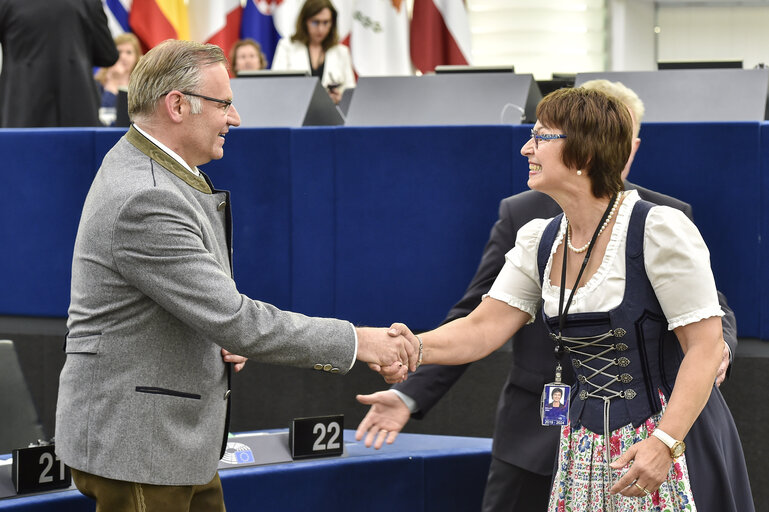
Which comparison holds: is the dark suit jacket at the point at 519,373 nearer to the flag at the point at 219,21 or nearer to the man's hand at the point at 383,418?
the man's hand at the point at 383,418

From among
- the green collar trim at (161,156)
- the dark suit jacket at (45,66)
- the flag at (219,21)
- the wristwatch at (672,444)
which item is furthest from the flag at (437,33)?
the wristwatch at (672,444)

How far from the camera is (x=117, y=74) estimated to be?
23.9ft

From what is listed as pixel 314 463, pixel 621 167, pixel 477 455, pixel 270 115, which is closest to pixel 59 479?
pixel 314 463

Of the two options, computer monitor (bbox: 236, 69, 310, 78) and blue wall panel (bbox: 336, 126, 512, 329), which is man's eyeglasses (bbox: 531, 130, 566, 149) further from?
computer monitor (bbox: 236, 69, 310, 78)

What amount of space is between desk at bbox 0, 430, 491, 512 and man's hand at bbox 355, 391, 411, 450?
1.08ft

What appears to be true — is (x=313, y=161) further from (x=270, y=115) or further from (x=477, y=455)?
(x=477, y=455)

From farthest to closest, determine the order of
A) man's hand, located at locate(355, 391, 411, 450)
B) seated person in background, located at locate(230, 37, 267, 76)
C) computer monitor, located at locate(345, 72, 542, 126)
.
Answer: seated person in background, located at locate(230, 37, 267, 76)
computer monitor, located at locate(345, 72, 542, 126)
man's hand, located at locate(355, 391, 411, 450)

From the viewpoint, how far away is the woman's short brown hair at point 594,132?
2160 millimetres

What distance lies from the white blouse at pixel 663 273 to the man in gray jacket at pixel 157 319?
1.85ft

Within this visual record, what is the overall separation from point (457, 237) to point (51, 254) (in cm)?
164

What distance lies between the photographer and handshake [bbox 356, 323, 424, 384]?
2414 millimetres

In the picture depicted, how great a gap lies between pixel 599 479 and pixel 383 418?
0.69 meters

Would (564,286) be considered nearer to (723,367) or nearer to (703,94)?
(723,367)

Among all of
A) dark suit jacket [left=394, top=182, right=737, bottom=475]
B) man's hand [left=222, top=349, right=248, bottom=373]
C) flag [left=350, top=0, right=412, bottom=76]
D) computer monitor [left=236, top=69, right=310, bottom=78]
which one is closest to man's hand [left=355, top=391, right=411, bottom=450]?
dark suit jacket [left=394, top=182, right=737, bottom=475]
